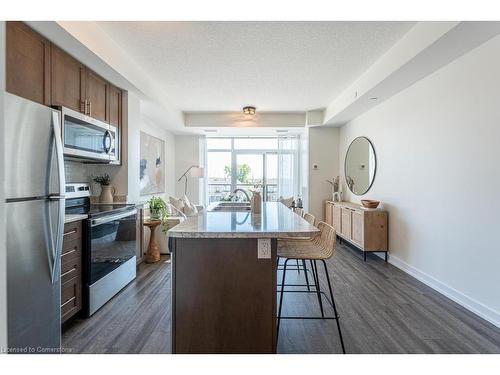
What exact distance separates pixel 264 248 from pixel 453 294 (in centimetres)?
233

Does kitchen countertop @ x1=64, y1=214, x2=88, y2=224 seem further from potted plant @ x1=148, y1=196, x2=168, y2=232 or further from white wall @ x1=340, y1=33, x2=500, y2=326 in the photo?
white wall @ x1=340, y1=33, x2=500, y2=326

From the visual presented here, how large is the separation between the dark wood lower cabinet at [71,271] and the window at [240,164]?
5014 millimetres

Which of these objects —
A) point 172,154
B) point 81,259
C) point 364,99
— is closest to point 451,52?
point 364,99

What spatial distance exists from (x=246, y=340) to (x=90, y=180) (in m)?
2.85

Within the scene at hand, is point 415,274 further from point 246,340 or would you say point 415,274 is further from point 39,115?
point 39,115

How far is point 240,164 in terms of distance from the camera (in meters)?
7.25

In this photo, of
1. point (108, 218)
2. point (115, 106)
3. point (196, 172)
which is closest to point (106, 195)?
point (108, 218)

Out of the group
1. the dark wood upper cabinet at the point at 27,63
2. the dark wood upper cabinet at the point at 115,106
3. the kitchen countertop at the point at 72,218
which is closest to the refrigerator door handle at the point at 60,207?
the kitchen countertop at the point at 72,218

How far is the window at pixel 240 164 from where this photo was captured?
720cm

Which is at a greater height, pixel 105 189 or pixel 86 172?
pixel 86 172

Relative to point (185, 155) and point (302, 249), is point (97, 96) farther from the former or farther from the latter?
point (185, 155)

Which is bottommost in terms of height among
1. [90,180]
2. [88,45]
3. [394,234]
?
[394,234]

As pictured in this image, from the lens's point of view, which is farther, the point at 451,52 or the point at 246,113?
the point at 246,113

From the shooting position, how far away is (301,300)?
2689 millimetres
